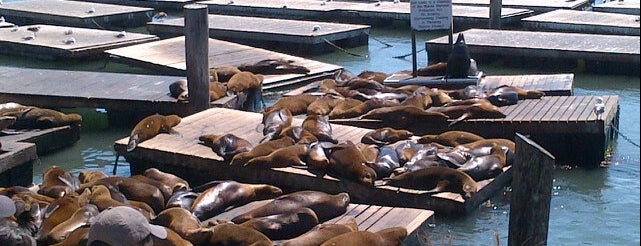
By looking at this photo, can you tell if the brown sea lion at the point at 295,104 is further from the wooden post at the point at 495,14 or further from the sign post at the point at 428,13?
the wooden post at the point at 495,14

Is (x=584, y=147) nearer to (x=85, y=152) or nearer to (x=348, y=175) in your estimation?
(x=348, y=175)

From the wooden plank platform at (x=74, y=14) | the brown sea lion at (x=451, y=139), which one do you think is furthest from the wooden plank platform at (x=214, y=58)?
the wooden plank platform at (x=74, y=14)

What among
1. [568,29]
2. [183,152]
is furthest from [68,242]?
[568,29]

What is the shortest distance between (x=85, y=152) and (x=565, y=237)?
14.6 ft

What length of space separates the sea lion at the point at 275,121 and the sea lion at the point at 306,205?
1.70 metres

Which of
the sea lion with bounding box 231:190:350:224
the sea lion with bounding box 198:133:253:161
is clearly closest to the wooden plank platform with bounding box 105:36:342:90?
the sea lion with bounding box 198:133:253:161

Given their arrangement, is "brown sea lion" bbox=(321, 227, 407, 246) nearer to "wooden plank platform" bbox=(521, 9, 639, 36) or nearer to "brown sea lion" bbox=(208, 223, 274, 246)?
"brown sea lion" bbox=(208, 223, 274, 246)

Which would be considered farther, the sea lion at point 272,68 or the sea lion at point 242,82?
the sea lion at point 272,68

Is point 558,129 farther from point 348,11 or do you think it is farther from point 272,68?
point 348,11

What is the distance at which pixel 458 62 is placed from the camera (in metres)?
9.90

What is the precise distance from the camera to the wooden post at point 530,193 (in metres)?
4.04

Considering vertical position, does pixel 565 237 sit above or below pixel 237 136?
below

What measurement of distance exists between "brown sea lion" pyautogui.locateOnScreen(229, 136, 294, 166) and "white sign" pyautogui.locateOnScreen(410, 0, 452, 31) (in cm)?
368

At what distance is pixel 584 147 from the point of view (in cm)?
813
